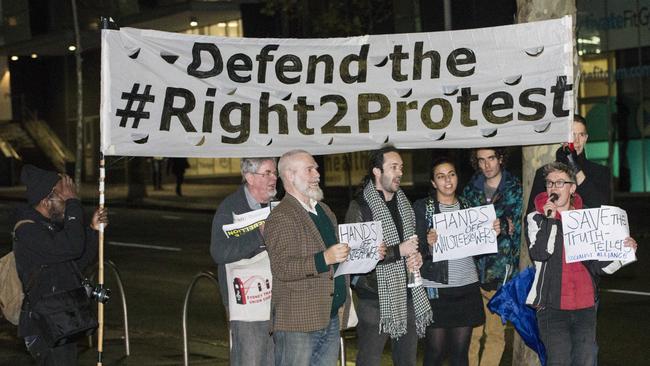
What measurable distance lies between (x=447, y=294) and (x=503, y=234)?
3.39 feet

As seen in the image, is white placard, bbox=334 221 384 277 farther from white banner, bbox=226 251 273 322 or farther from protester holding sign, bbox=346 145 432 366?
white banner, bbox=226 251 273 322

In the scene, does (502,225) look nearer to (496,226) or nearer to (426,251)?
(496,226)

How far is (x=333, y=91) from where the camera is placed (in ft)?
27.6

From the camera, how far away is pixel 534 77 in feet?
26.5

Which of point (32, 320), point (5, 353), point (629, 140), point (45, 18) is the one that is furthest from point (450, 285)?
point (45, 18)

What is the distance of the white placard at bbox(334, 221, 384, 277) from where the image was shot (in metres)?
7.30

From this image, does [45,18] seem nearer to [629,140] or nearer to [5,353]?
[629,140]

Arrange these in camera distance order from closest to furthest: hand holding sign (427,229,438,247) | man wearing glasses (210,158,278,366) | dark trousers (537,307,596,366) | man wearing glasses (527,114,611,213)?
dark trousers (537,307,596,366) → man wearing glasses (210,158,278,366) → man wearing glasses (527,114,611,213) → hand holding sign (427,229,438,247)

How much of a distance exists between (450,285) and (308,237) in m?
1.63

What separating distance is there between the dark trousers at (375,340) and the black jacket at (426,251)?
0.33m

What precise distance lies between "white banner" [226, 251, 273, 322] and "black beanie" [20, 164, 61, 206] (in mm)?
1296

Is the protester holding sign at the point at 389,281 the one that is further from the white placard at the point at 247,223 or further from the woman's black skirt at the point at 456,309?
the white placard at the point at 247,223

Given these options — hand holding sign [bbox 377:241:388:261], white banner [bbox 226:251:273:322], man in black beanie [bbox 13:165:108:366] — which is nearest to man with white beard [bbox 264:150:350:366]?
hand holding sign [bbox 377:241:388:261]

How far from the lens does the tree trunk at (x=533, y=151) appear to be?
877 cm
